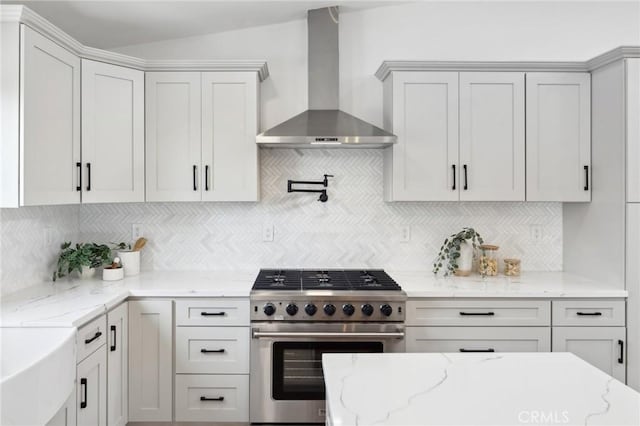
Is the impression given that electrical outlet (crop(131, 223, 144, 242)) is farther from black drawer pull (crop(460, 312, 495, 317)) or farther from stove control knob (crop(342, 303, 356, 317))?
black drawer pull (crop(460, 312, 495, 317))

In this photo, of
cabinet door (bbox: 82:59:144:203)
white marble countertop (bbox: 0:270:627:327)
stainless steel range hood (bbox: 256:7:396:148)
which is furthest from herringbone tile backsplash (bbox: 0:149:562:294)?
cabinet door (bbox: 82:59:144:203)

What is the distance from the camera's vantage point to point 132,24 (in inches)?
117

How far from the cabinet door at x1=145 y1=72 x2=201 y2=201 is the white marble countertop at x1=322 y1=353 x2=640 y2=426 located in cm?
183

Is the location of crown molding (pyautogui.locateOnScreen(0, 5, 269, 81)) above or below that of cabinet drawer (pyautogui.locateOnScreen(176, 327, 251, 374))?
above

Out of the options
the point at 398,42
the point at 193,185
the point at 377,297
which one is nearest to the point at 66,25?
the point at 193,185

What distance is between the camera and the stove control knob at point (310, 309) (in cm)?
263

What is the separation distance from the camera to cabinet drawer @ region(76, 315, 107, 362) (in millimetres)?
2115

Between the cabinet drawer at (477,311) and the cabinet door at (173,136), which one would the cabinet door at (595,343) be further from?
the cabinet door at (173,136)

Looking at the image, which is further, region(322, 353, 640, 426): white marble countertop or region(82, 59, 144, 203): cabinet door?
region(82, 59, 144, 203): cabinet door

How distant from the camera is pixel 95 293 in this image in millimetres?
Answer: 2582

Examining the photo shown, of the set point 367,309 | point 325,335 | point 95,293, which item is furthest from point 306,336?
point 95,293

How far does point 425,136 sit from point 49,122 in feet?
7.12

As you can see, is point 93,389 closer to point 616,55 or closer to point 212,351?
point 212,351

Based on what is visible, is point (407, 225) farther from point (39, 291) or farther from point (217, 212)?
A: point (39, 291)
